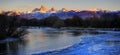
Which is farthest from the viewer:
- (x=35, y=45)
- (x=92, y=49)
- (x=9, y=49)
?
(x=35, y=45)

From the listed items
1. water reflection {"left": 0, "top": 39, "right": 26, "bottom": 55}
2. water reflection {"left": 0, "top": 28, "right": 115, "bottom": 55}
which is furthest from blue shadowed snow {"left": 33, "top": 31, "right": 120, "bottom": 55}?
water reflection {"left": 0, "top": 39, "right": 26, "bottom": 55}

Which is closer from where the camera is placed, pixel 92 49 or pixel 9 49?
pixel 9 49

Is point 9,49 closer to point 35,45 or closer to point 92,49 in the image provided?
point 35,45

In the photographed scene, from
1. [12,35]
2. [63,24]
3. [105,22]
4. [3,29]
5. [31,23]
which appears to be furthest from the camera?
[31,23]

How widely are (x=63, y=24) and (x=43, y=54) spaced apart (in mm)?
143428

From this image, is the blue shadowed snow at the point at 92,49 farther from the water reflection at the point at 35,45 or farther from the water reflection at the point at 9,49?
the water reflection at the point at 9,49

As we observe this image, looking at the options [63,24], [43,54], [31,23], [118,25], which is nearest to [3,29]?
[43,54]

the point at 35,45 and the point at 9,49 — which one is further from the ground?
the point at 9,49

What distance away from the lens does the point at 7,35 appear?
133 feet

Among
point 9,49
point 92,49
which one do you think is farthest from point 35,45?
point 92,49

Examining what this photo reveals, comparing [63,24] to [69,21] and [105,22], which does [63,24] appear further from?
[105,22]

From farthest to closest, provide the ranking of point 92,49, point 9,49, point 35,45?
point 35,45, point 92,49, point 9,49

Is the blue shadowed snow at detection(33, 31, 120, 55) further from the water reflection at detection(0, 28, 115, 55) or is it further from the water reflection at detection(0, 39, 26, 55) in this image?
the water reflection at detection(0, 39, 26, 55)

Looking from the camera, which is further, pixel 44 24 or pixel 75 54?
pixel 44 24
